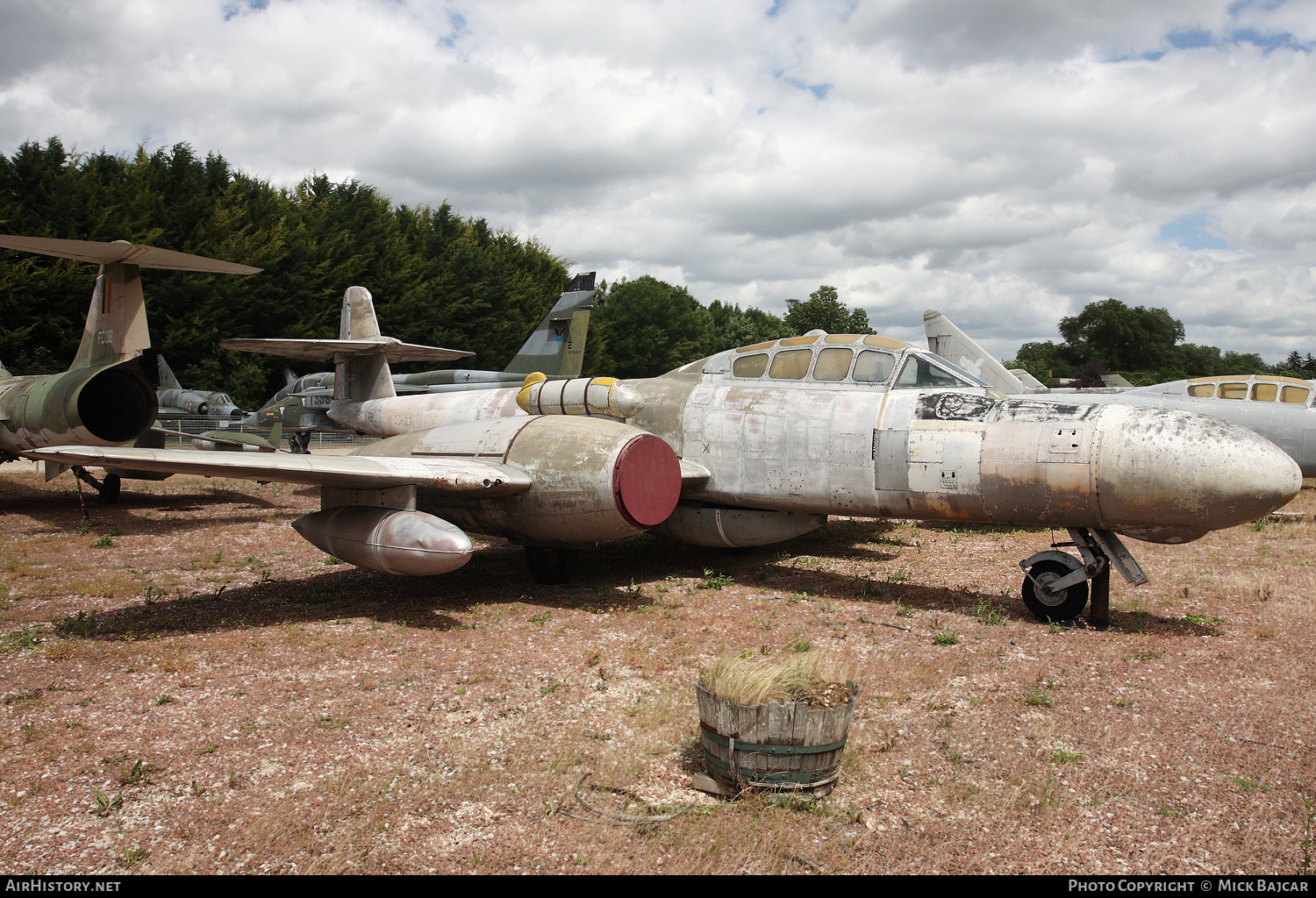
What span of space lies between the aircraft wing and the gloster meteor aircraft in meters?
0.03

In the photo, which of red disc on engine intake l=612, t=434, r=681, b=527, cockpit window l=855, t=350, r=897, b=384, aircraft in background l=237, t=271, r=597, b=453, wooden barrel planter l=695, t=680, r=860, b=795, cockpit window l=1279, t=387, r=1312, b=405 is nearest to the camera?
wooden barrel planter l=695, t=680, r=860, b=795

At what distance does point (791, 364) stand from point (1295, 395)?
10516 mm

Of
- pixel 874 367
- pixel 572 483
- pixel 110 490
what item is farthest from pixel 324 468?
pixel 110 490

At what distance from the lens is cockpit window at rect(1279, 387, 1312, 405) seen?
43.6ft

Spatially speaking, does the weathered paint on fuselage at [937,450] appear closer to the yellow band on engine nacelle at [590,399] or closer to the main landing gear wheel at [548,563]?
the yellow band on engine nacelle at [590,399]

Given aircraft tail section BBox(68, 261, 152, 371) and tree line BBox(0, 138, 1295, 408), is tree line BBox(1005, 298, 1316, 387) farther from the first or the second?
aircraft tail section BBox(68, 261, 152, 371)

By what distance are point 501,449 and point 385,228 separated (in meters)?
38.8

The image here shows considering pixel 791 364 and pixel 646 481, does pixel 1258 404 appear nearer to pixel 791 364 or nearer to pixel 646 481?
pixel 791 364

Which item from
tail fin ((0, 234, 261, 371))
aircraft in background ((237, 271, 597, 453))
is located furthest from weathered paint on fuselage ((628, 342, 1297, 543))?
tail fin ((0, 234, 261, 371))

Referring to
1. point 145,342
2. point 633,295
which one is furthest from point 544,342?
point 633,295

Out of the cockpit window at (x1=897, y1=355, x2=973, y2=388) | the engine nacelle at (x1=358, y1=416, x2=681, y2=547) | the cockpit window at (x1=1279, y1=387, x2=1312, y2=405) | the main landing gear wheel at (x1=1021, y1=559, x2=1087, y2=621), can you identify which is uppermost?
the cockpit window at (x1=1279, y1=387, x2=1312, y2=405)

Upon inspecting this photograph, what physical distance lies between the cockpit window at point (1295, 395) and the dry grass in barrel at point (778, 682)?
1371cm

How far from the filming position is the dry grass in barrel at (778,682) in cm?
400
